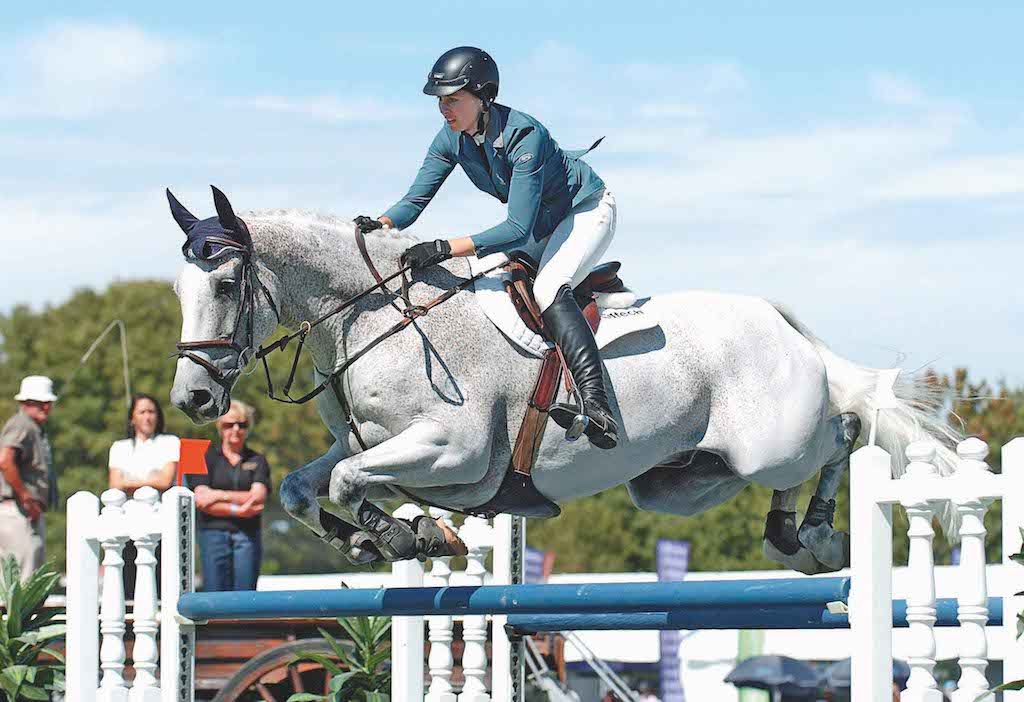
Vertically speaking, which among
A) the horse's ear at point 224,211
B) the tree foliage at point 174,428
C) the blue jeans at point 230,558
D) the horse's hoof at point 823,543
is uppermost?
the tree foliage at point 174,428

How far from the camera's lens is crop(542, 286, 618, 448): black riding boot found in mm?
5695

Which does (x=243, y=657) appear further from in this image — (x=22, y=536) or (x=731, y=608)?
(x=731, y=608)

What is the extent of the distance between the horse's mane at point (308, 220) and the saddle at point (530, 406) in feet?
1.49

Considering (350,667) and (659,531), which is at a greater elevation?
(659,531)

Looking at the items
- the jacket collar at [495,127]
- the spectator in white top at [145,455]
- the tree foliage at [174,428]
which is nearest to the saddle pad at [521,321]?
the jacket collar at [495,127]

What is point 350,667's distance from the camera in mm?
7711

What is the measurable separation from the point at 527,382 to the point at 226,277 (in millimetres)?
1130

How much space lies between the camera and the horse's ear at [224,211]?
557cm

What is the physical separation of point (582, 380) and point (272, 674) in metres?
3.35

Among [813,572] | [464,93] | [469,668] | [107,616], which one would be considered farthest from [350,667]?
[464,93]

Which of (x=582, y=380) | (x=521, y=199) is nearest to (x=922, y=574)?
(x=582, y=380)

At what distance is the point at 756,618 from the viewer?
17.3 ft

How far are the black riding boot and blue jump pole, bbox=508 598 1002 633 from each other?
661 mm

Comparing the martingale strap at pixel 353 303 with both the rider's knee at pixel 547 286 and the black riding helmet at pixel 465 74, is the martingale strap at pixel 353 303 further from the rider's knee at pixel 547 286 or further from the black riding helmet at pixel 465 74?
the black riding helmet at pixel 465 74
